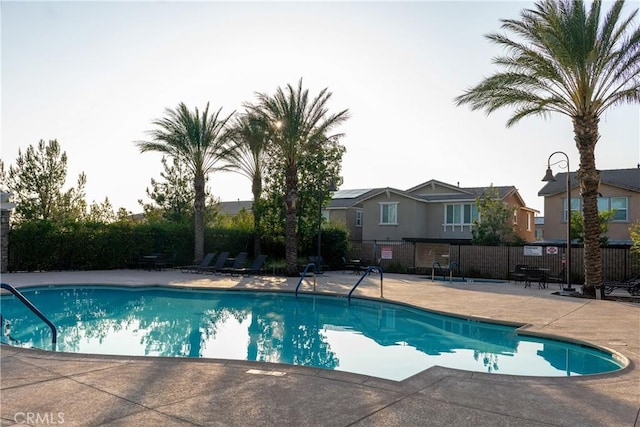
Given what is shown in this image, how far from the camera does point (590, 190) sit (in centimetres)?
1606

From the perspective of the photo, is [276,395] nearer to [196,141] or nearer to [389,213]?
[196,141]

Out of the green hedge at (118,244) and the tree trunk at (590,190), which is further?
the green hedge at (118,244)

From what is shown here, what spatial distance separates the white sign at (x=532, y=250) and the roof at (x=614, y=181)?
340 inches

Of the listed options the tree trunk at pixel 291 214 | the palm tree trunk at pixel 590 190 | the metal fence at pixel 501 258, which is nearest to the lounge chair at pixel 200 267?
the tree trunk at pixel 291 214

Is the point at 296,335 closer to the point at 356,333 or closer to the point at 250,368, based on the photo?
the point at 356,333

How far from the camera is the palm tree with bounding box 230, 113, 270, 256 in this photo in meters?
25.5

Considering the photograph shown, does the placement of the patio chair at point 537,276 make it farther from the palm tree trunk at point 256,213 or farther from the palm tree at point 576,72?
the palm tree trunk at point 256,213

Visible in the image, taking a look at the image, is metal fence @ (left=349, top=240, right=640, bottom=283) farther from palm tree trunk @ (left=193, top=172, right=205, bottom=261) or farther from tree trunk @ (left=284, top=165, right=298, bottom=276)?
Answer: palm tree trunk @ (left=193, top=172, right=205, bottom=261)

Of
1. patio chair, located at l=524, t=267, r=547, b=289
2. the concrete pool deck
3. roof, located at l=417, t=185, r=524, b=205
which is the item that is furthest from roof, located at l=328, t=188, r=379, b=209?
the concrete pool deck

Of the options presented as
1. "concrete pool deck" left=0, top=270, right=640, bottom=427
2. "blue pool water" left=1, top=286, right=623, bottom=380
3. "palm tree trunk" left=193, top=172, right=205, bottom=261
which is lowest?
"blue pool water" left=1, top=286, right=623, bottom=380

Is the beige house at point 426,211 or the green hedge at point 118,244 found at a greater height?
the beige house at point 426,211

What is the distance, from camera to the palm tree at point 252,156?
2547cm

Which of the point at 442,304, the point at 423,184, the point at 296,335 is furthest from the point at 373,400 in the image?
the point at 423,184

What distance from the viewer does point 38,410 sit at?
475 centimetres
